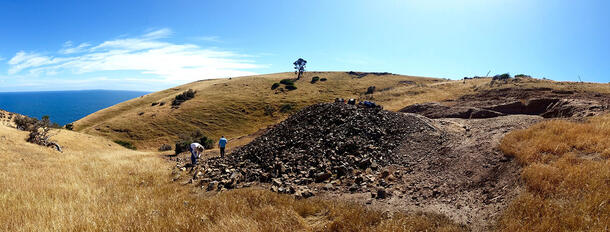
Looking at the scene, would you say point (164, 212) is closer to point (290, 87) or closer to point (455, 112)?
point (455, 112)

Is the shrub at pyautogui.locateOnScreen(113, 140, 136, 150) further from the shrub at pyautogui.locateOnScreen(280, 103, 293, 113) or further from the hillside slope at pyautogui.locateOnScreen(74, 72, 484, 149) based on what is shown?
the shrub at pyautogui.locateOnScreen(280, 103, 293, 113)

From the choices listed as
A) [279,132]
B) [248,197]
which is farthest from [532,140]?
[279,132]

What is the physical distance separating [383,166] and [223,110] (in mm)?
44456

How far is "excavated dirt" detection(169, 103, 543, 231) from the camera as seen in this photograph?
19.2ft

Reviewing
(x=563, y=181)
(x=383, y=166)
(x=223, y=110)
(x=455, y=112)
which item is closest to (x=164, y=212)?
(x=383, y=166)

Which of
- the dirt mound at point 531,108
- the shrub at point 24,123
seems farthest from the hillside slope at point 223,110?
the dirt mound at point 531,108

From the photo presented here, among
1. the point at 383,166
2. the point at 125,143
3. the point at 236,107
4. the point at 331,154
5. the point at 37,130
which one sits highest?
the point at 236,107

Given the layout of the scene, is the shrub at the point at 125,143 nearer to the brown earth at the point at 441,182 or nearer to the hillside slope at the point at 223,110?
the hillside slope at the point at 223,110

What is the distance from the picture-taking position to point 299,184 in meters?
8.25

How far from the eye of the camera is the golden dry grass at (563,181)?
13.1ft

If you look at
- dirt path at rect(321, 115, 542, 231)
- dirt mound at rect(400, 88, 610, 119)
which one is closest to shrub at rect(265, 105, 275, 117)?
dirt mound at rect(400, 88, 610, 119)

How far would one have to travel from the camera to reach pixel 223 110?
49.0m

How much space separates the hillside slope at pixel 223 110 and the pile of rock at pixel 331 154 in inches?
927

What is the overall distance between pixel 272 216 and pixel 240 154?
819 cm
